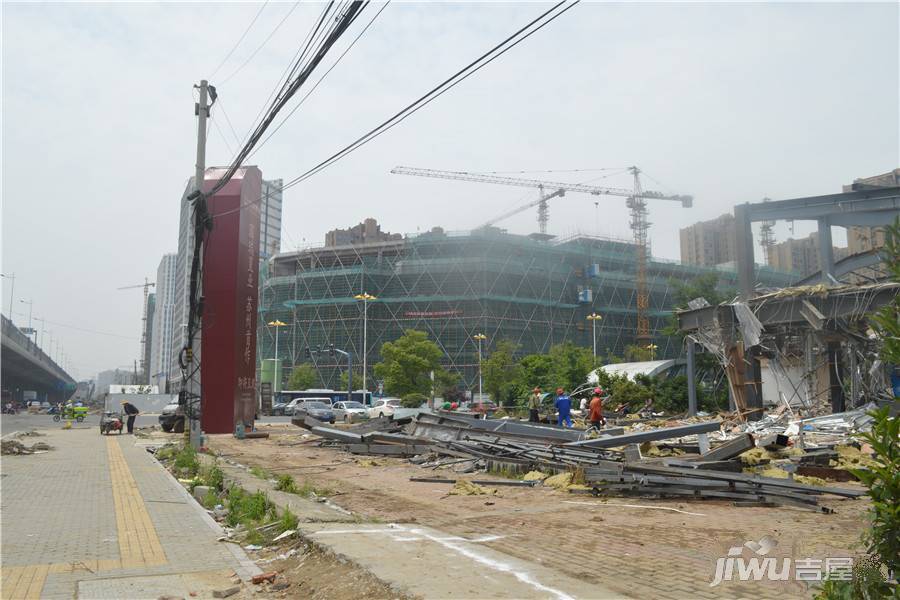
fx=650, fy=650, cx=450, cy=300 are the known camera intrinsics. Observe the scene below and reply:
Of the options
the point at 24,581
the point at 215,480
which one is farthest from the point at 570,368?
the point at 24,581

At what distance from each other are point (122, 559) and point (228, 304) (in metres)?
18.9

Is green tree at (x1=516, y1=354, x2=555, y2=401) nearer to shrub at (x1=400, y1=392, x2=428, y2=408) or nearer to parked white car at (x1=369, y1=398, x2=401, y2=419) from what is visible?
shrub at (x1=400, y1=392, x2=428, y2=408)

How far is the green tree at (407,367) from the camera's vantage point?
187 ft

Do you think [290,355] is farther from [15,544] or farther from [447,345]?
[15,544]

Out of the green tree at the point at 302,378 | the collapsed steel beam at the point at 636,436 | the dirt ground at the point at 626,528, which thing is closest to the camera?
the dirt ground at the point at 626,528

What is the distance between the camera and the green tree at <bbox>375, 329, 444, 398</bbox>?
57.1 metres

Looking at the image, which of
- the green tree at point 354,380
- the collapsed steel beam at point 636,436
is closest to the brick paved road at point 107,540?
the collapsed steel beam at point 636,436

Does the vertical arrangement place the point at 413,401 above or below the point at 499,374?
below

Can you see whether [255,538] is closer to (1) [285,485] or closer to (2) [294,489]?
(2) [294,489]

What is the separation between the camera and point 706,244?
→ 12031cm

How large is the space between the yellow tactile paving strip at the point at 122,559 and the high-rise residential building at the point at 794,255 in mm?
114880

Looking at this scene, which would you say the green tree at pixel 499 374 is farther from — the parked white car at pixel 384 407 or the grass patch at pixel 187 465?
the grass patch at pixel 187 465

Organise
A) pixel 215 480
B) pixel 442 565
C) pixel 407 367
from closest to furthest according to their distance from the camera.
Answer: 1. pixel 442 565
2. pixel 215 480
3. pixel 407 367

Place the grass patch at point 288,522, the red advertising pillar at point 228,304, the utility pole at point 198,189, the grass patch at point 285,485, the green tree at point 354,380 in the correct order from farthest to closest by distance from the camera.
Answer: the green tree at point 354,380, the red advertising pillar at point 228,304, the utility pole at point 198,189, the grass patch at point 285,485, the grass patch at point 288,522
